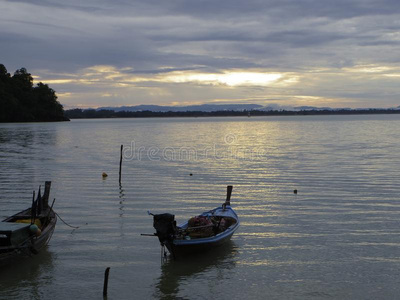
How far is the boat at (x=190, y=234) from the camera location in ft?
53.7

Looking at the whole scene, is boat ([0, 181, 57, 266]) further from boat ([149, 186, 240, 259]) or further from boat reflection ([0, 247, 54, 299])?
boat ([149, 186, 240, 259])

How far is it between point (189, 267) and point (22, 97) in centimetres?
17954

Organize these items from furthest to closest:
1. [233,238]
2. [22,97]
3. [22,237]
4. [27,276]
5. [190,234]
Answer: [22,97]
[233,238]
[190,234]
[22,237]
[27,276]

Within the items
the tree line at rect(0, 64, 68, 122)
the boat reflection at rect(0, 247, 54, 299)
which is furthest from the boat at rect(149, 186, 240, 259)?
the tree line at rect(0, 64, 68, 122)

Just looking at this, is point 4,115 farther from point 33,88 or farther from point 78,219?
point 78,219

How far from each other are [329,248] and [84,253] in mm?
9441

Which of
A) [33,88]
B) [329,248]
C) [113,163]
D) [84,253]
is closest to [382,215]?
[329,248]

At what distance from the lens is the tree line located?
172 metres

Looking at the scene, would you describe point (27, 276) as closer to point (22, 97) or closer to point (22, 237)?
point (22, 237)

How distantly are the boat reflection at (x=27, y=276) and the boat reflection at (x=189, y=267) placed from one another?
3.74 m

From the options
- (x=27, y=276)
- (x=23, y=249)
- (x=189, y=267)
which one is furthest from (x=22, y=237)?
(x=189, y=267)

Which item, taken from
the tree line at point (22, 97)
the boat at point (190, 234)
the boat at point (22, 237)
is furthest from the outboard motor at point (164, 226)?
the tree line at point (22, 97)

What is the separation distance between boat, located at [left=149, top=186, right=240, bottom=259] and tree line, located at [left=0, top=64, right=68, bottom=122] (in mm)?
161539

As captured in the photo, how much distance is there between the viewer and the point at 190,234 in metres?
17.5
